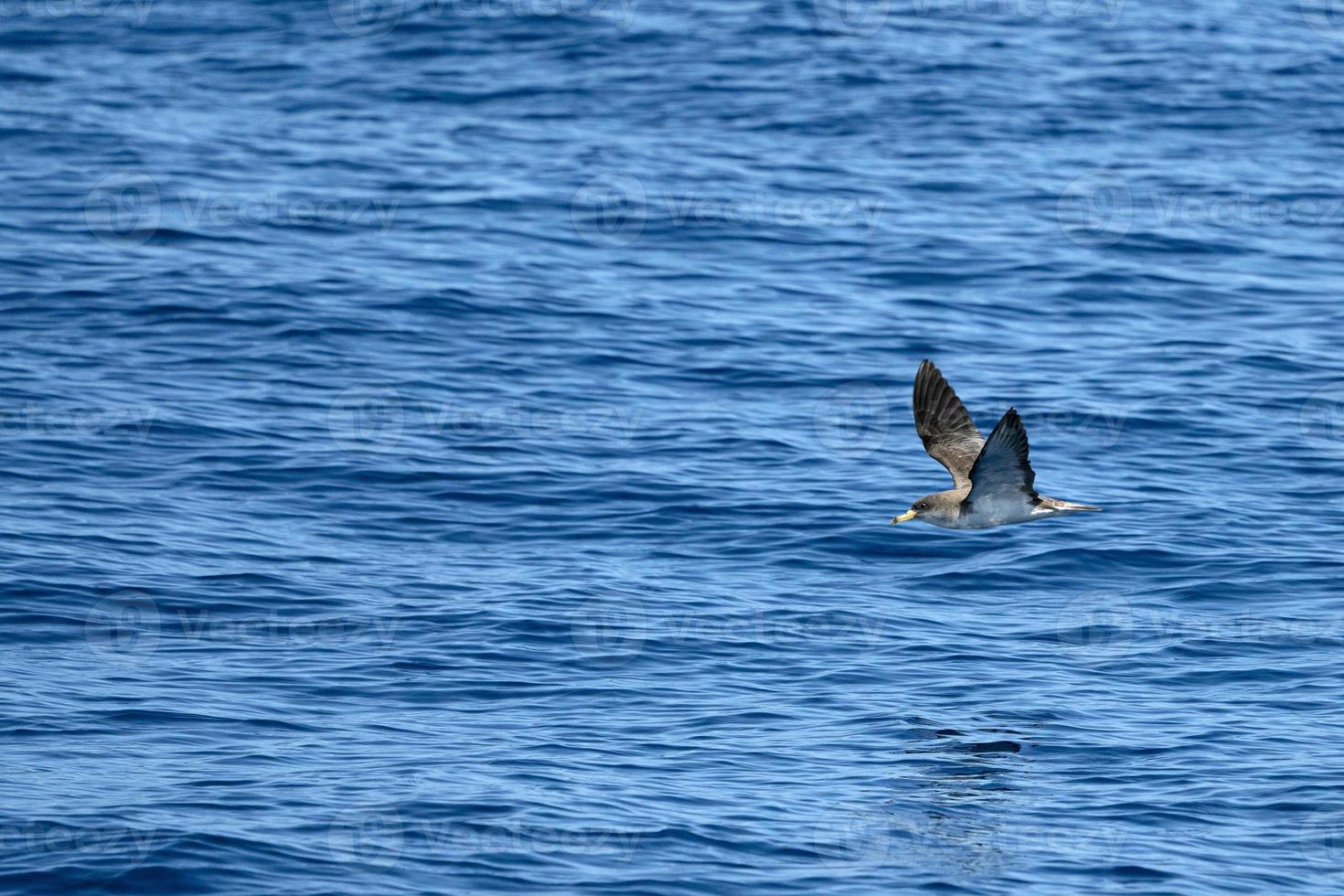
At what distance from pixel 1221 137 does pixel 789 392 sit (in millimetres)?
12666

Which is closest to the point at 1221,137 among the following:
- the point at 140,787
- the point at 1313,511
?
the point at 1313,511

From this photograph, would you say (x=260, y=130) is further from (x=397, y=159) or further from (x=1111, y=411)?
(x=1111, y=411)

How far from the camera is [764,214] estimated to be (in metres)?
27.0
